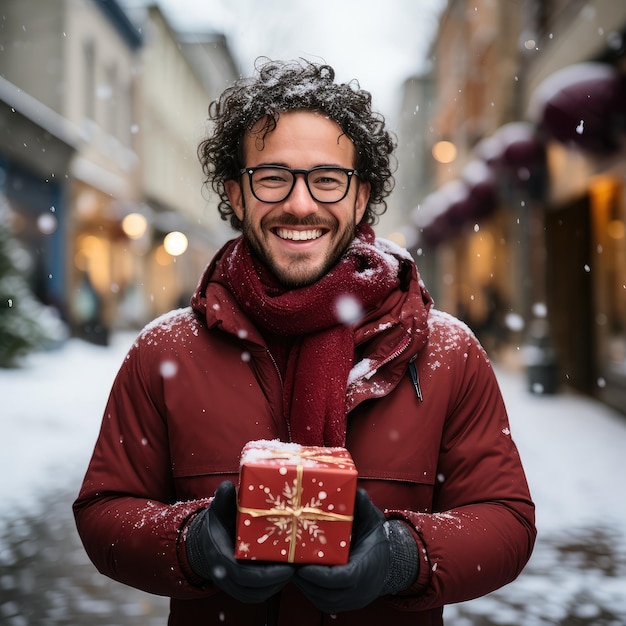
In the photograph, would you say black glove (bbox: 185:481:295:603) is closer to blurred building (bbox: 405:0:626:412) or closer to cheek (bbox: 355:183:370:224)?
cheek (bbox: 355:183:370:224)

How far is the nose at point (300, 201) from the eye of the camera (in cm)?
194

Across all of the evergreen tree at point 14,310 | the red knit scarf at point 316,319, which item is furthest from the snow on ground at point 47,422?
the red knit scarf at point 316,319

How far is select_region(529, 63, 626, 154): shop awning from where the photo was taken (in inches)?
318

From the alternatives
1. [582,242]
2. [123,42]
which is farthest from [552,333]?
[123,42]

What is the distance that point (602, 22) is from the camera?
985 centimetres

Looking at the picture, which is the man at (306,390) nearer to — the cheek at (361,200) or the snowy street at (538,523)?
the cheek at (361,200)

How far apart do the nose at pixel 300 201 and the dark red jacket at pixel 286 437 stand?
30 centimetres

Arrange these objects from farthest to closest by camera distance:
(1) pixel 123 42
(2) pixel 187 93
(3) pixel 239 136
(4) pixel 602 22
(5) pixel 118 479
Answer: (2) pixel 187 93 → (1) pixel 123 42 → (4) pixel 602 22 → (3) pixel 239 136 → (5) pixel 118 479

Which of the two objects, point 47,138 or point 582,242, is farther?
point 47,138

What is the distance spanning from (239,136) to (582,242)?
11995 millimetres

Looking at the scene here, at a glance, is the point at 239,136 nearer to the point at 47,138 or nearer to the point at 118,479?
the point at 118,479

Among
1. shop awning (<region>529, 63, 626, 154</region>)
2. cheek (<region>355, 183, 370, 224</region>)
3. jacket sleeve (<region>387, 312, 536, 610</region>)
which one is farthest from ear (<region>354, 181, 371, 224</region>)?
shop awning (<region>529, 63, 626, 154</region>)

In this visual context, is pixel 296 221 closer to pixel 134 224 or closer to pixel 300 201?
pixel 300 201

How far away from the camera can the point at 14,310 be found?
12.0 meters
